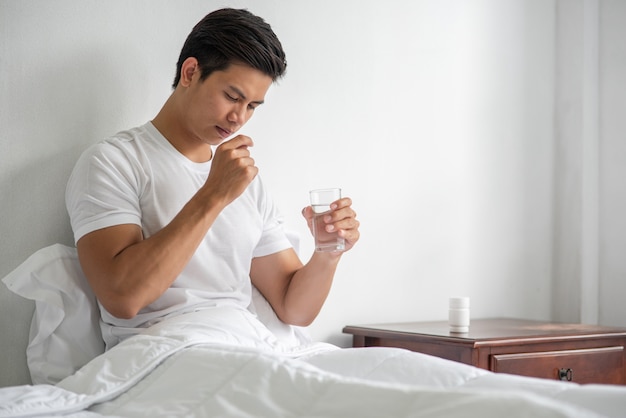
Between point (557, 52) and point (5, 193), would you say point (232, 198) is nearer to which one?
point (5, 193)

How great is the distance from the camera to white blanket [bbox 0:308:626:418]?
2.86ft

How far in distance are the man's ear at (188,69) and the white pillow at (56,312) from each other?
478 mm

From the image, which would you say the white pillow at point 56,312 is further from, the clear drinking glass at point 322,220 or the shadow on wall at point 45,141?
the clear drinking glass at point 322,220

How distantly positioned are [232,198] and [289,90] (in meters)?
0.69

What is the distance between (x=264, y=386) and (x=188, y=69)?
3.10ft

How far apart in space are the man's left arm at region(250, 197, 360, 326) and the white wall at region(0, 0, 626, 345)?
9.8 inches

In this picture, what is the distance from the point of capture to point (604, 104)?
2916 millimetres

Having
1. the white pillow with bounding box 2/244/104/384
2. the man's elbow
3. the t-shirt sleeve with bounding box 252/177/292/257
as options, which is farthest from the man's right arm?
the t-shirt sleeve with bounding box 252/177/292/257

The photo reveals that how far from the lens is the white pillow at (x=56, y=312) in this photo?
1.63 metres

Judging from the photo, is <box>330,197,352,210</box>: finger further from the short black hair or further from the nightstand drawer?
the nightstand drawer

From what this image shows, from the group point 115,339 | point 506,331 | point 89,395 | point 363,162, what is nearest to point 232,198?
point 115,339

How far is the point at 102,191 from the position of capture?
1587 mm

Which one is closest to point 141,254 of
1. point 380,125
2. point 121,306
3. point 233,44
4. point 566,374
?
point 121,306

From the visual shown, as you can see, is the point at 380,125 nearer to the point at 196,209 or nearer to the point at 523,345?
the point at 523,345
